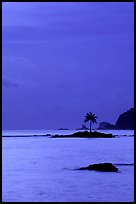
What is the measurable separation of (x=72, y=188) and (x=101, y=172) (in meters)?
3.40

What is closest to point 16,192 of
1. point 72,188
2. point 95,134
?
point 72,188

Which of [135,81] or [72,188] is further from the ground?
[135,81]

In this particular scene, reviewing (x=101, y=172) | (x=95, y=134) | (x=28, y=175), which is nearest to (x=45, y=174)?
(x=28, y=175)

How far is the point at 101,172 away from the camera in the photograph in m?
32.8

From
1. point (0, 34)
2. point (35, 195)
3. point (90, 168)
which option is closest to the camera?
point (0, 34)

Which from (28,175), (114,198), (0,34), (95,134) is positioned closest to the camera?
(0,34)

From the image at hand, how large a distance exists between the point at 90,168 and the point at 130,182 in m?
4.44

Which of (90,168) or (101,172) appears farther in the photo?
(90,168)

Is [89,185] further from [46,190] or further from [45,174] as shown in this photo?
[45,174]

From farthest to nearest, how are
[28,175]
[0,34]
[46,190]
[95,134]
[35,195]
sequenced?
[95,134], [28,175], [46,190], [35,195], [0,34]

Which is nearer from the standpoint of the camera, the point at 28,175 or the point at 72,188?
the point at 72,188

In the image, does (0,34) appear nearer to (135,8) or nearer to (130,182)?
(135,8)

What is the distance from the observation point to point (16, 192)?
1102 inches

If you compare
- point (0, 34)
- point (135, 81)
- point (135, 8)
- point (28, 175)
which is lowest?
point (28, 175)
